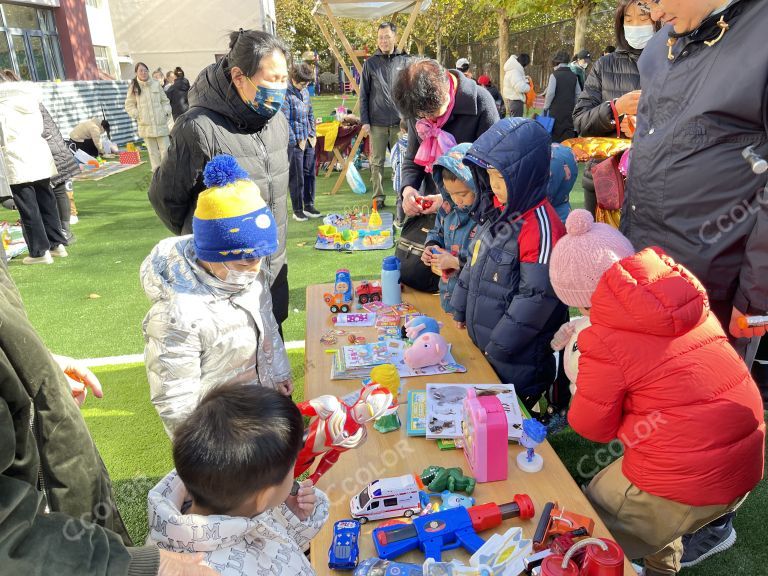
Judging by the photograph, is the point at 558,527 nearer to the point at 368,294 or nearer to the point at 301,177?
the point at 368,294

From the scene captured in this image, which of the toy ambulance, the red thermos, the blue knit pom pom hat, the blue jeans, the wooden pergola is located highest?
the wooden pergola

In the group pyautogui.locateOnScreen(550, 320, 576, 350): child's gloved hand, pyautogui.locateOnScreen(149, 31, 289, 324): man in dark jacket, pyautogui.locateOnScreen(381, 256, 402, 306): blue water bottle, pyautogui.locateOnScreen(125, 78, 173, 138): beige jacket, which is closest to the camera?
pyautogui.locateOnScreen(550, 320, 576, 350): child's gloved hand

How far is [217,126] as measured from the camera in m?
2.43

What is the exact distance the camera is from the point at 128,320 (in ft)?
15.0

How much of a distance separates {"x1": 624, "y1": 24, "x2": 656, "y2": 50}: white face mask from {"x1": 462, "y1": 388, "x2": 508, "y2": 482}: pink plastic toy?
93.4 inches

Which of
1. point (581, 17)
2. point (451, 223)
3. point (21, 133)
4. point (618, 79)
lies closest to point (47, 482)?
point (451, 223)

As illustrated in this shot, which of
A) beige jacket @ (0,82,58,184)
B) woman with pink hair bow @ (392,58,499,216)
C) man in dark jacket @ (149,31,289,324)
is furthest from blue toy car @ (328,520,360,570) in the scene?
beige jacket @ (0,82,58,184)

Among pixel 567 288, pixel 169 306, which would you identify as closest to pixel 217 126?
pixel 169 306

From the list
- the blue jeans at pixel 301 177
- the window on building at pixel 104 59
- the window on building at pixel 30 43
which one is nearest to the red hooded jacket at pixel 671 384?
the blue jeans at pixel 301 177

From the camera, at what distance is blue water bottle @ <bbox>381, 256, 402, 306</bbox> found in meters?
2.91

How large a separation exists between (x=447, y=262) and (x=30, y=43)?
702 inches

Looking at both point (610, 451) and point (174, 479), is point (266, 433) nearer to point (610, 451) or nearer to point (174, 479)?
point (174, 479)

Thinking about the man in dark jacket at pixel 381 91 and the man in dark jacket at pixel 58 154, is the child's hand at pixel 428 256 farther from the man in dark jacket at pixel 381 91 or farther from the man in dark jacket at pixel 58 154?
the man in dark jacket at pixel 58 154

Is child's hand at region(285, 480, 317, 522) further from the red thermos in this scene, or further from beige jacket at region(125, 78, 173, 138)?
beige jacket at region(125, 78, 173, 138)
